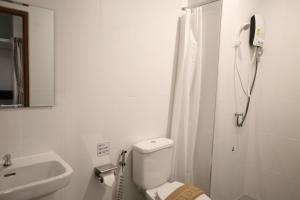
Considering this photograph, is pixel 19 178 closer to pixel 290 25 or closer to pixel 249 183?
pixel 249 183

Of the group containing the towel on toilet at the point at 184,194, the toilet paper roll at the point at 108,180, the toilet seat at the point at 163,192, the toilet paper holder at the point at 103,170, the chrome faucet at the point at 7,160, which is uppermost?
the chrome faucet at the point at 7,160

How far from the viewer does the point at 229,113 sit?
2.05 m

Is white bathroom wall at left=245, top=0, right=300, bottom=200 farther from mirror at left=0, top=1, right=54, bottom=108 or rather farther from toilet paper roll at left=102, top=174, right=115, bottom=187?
mirror at left=0, top=1, right=54, bottom=108

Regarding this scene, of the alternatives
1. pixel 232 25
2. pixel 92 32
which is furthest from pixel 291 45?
pixel 92 32

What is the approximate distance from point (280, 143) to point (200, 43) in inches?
55.6

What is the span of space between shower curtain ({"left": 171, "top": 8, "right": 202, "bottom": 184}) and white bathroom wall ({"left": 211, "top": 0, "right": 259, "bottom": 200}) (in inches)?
8.3

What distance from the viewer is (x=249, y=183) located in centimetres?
244

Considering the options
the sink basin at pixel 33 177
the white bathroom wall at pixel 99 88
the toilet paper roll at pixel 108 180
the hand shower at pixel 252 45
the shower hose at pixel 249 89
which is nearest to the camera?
the sink basin at pixel 33 177

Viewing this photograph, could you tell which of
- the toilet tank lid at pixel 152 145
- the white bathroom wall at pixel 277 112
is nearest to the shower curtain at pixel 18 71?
the toilet tank lid at pixel 152 145

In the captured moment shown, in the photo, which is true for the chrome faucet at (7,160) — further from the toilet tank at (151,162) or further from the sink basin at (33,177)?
the toilet tank at (151,162)

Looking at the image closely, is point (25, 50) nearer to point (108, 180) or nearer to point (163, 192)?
point (108, 180)

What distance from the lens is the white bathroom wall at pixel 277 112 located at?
2.07m

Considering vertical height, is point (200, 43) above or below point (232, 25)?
below

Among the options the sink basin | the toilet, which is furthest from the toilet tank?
the sink basin
